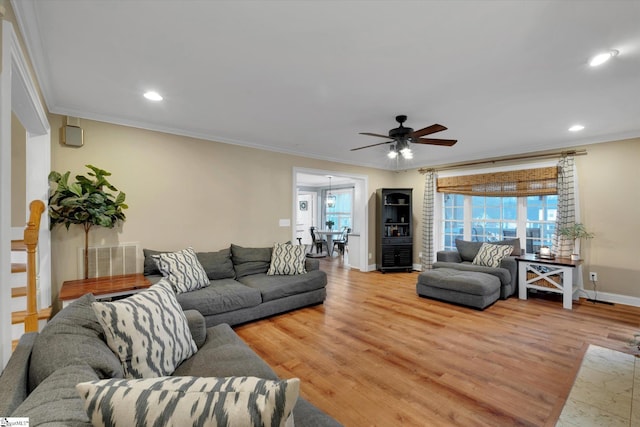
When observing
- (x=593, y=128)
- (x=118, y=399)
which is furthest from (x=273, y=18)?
(x=593, y=128)

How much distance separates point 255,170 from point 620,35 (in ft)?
14.1

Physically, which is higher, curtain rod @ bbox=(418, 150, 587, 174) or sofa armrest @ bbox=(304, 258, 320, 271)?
curtain rod @ bbox=(418, 150, 587, 174)

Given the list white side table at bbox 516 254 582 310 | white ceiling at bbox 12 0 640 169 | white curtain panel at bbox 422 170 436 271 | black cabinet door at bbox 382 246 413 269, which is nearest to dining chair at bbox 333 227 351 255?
black cabinet door at bbox 382 246 413 269

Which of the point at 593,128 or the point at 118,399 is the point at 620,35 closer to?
the point at 593,128

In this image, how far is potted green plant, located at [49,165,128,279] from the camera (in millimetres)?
3033

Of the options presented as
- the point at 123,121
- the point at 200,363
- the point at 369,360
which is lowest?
the point at 369,360

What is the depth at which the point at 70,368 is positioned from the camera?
3.32 ft

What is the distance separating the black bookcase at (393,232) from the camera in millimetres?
6543

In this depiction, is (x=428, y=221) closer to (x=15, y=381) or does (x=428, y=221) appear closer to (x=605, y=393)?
(x=605, y=393)

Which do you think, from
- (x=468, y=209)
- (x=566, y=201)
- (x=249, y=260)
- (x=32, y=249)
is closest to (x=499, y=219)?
(x=468, y=209)

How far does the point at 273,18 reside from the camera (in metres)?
1.79

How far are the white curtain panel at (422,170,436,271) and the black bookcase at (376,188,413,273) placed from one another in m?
0.37

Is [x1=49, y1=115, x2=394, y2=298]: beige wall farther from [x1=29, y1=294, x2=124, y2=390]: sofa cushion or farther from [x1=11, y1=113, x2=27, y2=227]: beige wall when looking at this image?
[x1=29, y1=294, x2=124, y2=390]: sofa cushion

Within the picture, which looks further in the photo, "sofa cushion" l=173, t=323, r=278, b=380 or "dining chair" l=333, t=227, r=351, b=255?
"dining chair" l=333, t=227, r=351, b=255
